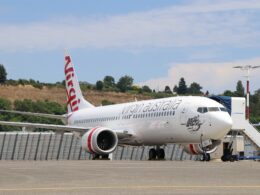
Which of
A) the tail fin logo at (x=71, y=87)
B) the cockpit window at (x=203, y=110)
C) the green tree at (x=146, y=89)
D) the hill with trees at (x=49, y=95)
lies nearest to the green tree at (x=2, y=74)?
the hill with trees at (x=49, y=95)

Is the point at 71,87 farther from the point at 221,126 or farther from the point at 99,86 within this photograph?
the point at 99,86

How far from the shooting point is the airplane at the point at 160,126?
33.1 meters

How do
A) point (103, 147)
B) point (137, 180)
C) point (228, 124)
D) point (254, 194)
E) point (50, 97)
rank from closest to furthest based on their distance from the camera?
1. point (254, 194)
2. point (137, 180)
3. point (228, 124)
4. point (103, 147)
5. point (50, 97)

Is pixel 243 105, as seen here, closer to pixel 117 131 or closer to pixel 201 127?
pixel 117 131

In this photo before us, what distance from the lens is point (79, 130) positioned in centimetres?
4081

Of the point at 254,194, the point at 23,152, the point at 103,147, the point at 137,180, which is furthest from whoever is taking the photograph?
the point at 23,152

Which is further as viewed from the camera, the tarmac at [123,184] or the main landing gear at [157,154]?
the main landing gear at [157,154]

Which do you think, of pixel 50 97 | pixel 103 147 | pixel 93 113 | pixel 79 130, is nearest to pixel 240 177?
pixel 103 147

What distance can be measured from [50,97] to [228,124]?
126 m

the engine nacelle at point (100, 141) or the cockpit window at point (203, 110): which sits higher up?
the cockpit window at point (203, 110)

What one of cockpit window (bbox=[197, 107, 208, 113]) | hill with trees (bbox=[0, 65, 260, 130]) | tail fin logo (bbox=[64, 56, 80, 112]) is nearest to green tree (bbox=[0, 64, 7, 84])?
hill with trees (bbox=[0, 65, 260, 130])

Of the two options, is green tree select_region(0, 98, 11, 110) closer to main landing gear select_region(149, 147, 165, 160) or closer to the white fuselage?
the white fuselage

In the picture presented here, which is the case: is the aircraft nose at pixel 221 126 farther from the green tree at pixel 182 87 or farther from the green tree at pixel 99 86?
the green tree at pixel 182 87

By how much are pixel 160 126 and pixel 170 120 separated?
3.43 feet
